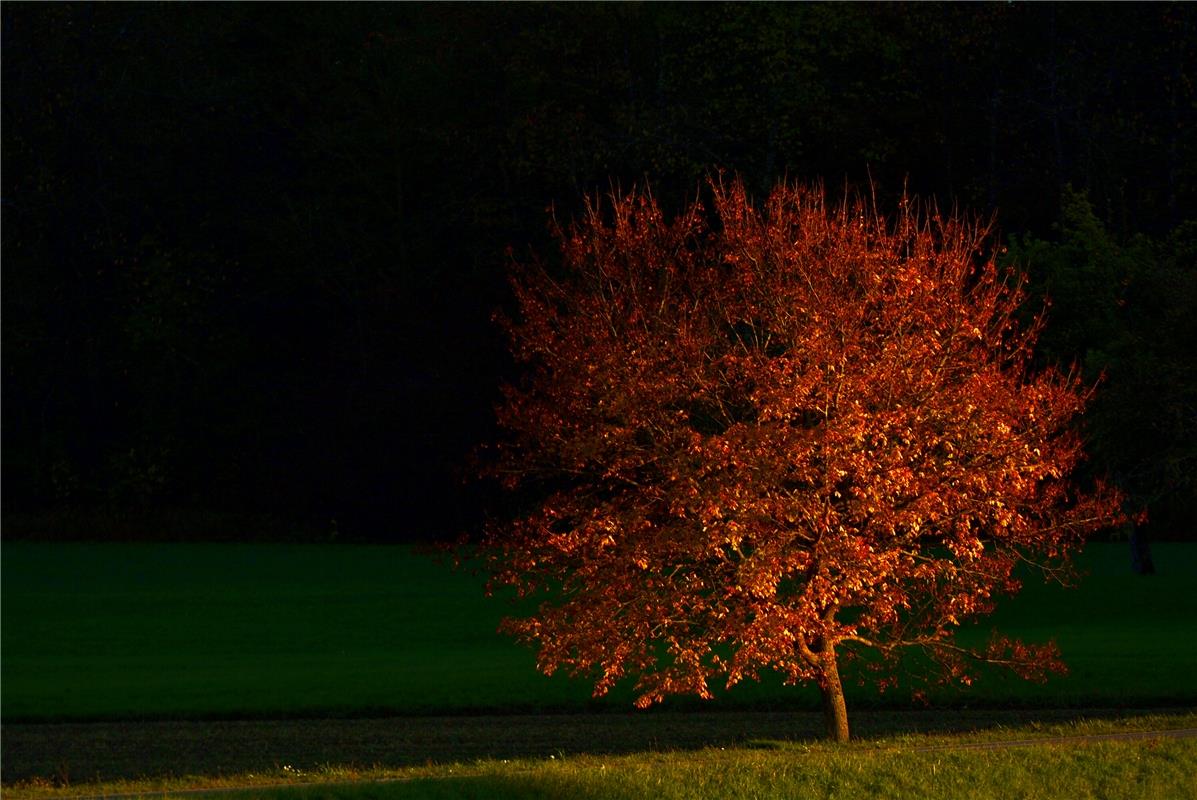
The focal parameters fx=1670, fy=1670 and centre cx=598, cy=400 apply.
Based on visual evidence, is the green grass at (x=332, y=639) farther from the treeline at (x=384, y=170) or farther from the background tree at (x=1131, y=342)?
the treeline at (x=384, y=170)

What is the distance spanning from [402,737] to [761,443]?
738 cm

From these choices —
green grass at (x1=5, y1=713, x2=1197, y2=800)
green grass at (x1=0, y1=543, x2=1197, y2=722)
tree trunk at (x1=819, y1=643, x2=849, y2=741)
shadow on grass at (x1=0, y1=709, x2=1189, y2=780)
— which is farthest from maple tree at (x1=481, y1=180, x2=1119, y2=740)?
green grass at (x1=0, y1=543, x2=1197, y2=722)

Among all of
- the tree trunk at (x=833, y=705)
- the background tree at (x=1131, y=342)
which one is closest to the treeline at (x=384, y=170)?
the background tree at (x=1131, y=342)

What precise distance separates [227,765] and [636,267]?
734cm

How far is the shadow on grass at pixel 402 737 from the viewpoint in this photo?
1931 cm

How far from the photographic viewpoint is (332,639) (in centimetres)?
3272

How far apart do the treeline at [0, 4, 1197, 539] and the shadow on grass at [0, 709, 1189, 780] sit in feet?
86.0

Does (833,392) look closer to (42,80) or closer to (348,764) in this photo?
(348,764)

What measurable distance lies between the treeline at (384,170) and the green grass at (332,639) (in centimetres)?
639

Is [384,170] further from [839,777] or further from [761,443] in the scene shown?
[839,777]

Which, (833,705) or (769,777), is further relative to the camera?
(833,705)

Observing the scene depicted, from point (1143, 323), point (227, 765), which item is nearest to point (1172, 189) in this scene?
point (1143, 323)

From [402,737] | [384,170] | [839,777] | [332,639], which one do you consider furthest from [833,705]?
[384,170]

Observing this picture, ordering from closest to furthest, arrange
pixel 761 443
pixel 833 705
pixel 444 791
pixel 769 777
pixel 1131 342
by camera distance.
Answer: pixel 444 791, pixel 769 777, pixel 761 443, pixel 833 705, pixel 1131 342
